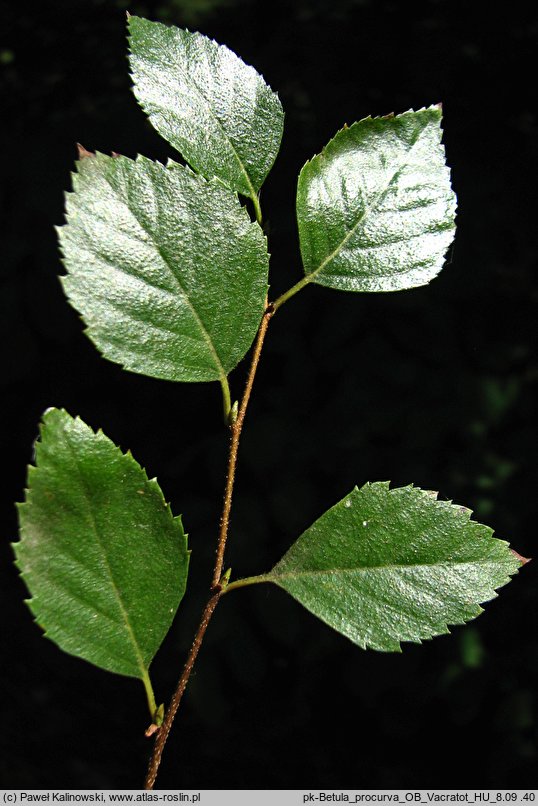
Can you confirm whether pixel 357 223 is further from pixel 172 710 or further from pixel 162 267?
pixel 172 710

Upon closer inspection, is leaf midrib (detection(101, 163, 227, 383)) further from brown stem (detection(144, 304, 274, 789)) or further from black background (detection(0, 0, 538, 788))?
black background (detection(0, 0, 538, 788))

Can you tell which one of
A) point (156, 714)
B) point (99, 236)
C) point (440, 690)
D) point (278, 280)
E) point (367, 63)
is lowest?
point (440, 690)

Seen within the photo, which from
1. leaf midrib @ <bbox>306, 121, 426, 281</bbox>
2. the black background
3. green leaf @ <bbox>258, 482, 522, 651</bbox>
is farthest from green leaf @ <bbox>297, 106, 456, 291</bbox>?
the black background

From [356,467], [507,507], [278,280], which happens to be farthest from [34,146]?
[507,507]

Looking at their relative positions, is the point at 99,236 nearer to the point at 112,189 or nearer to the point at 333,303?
the point at 112,189

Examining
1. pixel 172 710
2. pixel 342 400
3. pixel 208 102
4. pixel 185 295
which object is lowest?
pixel 172 710

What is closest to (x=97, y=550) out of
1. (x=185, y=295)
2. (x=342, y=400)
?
(x=185, y=295)
